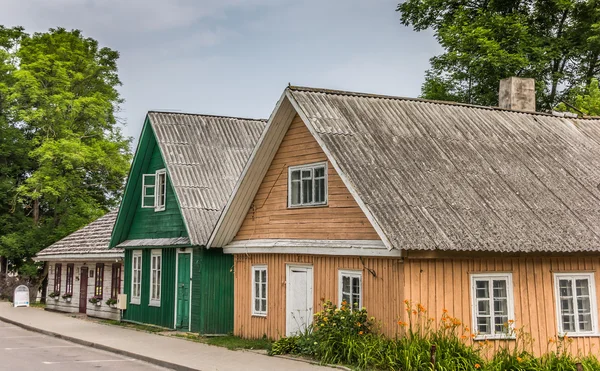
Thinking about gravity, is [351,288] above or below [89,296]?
above

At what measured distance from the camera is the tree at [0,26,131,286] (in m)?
37.6

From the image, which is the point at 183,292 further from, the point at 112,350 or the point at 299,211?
the point at 299,211

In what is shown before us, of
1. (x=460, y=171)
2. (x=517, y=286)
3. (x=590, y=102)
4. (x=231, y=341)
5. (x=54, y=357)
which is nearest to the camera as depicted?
(x=517, y=286)

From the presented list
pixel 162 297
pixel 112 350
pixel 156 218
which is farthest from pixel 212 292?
pixel 156 218

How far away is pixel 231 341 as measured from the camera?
1809 cm

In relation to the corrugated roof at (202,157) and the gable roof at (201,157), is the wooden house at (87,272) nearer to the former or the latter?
the gable roof at (201,157)

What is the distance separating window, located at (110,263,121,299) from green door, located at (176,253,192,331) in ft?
16.7

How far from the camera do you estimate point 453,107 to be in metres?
19.5

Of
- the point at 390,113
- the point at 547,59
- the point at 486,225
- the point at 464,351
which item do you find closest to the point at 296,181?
the point at 390,113

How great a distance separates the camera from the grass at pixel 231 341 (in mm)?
16859

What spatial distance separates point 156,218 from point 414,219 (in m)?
11.9

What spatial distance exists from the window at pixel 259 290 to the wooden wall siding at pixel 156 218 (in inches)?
136

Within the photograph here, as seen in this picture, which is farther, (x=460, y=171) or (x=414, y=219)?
(x=460, y=171)

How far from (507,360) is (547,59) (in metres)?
21.0
